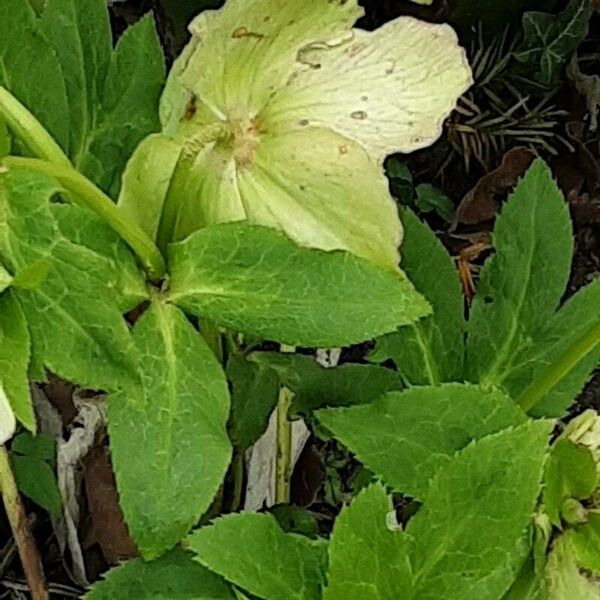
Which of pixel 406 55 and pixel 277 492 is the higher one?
pixel 406 55

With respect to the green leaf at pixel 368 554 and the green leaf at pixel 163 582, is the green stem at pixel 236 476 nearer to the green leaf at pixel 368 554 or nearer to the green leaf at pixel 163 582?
the green leaf at pixel 163 582

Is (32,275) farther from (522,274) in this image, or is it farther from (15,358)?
(522,274)

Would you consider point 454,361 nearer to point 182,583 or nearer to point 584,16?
point 182,583

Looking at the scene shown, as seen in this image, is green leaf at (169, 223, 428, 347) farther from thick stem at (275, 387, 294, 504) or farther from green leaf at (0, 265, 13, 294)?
thick stem at (275, 387, 294, 504)

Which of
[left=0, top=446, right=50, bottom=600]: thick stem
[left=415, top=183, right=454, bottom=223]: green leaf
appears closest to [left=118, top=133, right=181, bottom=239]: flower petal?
[left=0, top=446, right=50, bottom=600]: thick stem

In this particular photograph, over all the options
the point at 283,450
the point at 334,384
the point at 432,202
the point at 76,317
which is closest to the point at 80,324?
the point at 76,317

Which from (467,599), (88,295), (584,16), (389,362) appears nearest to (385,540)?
(467,599)
